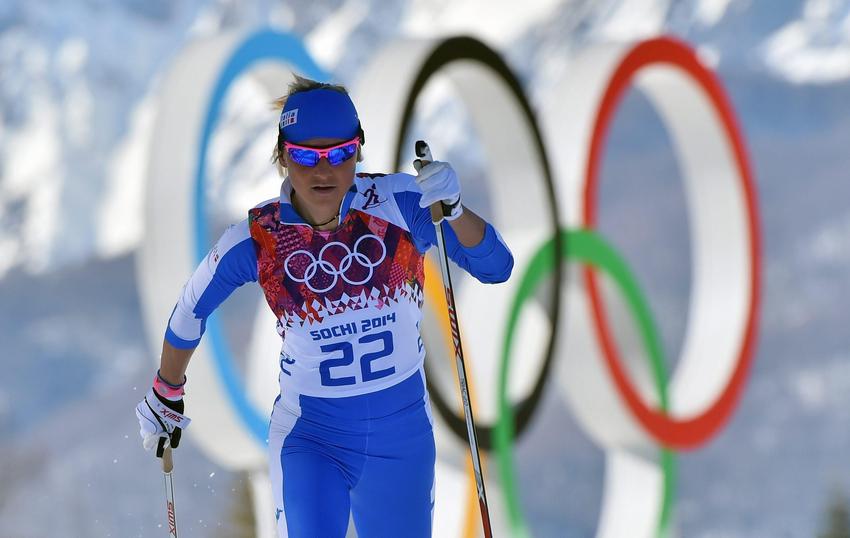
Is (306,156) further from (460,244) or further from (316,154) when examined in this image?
(460,244)

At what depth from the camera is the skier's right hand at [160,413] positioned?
384cm

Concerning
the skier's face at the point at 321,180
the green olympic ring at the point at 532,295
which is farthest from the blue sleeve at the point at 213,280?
the green olympic ring at the point at 532,295

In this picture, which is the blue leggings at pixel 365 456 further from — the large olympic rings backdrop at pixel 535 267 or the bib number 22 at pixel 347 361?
the large olympic rings backdrop at pixel 535 267

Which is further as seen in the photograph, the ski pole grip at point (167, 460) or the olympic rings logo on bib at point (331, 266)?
the ski pole grip at point (167, 460)

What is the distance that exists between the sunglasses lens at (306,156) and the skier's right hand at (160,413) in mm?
925

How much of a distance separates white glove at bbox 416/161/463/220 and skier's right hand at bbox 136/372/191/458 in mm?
1086

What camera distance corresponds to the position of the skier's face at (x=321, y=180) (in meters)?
3.47

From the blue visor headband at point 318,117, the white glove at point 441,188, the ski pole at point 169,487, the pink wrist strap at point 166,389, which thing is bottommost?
the ski pole at point 169,487

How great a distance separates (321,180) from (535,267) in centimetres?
531

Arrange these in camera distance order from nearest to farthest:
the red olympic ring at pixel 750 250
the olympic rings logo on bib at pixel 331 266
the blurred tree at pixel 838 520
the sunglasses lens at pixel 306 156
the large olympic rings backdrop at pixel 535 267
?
the sunglasses lens at pixel 306 156 < the olympic rings logo on bib at pixel 331 266 < the large olympic rings backdrop at pixel 535 267 < the red olympic ring at pixel 750 250 < the blurred tree at pixel 838 520

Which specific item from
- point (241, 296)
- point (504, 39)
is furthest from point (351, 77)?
point (241, 296)

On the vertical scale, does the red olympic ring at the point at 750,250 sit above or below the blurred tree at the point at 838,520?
above

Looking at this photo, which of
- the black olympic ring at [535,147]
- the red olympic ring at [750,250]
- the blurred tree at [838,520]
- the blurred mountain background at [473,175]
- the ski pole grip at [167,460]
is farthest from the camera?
the blurred mountain background at [473,175]

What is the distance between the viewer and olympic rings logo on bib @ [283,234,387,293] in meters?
3.58
